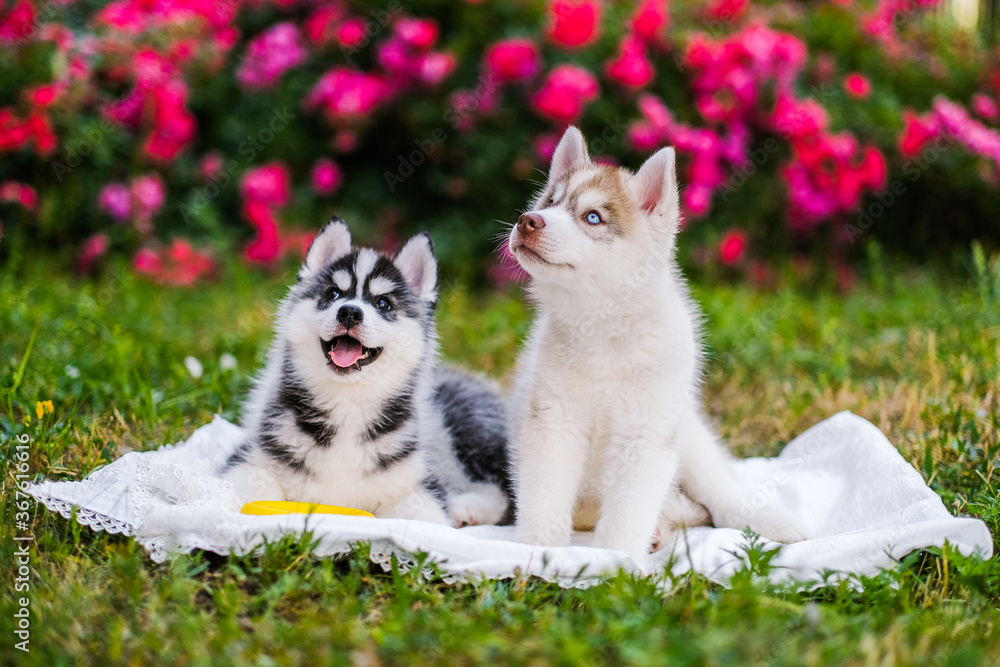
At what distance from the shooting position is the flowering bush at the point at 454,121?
6191mm

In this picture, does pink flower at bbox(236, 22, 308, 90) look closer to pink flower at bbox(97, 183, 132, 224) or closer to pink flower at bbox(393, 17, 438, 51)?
pink flower at bbox(393, 17, 438, 51)

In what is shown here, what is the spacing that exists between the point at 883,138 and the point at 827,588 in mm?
5271

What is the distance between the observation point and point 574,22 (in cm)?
612

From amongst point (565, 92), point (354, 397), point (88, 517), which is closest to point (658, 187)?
point (354, 397)

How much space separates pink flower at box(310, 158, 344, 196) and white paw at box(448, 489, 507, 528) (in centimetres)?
410

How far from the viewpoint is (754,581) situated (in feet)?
8.39

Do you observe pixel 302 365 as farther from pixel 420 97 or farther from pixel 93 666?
pixel 420 97

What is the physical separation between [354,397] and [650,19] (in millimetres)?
4539

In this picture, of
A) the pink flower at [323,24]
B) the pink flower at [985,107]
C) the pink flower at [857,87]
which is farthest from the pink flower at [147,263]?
the pink flower at [985,107]

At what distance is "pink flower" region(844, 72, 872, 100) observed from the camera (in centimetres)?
659

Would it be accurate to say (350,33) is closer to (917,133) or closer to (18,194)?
(18,194)

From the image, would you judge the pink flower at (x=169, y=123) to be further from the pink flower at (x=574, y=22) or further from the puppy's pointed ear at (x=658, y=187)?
the puppy's pointed ear at (x=658, y=187)

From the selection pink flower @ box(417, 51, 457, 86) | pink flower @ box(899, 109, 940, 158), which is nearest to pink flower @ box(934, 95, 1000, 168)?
pink flower @ box(899, 109, 940, 158)

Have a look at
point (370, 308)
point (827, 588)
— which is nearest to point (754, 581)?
point (827, 588)
